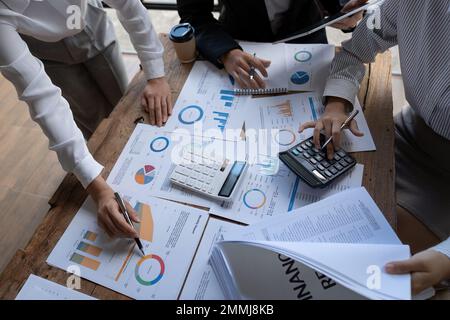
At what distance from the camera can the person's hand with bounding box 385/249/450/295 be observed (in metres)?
0.54

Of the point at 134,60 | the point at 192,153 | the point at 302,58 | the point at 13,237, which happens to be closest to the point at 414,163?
the point at 302,58

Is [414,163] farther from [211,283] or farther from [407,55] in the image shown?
[211,283]

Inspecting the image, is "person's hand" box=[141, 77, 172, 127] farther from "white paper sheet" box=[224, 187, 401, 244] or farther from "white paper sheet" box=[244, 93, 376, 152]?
"white paper sheet" box=[224, 187, 401, 244]

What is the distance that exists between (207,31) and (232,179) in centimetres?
49

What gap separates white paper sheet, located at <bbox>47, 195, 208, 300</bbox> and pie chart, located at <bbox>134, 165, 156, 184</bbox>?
0.15 feet

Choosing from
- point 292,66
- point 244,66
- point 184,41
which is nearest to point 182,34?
point 184,41

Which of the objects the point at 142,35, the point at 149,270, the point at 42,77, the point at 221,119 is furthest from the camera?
the point at 142,35

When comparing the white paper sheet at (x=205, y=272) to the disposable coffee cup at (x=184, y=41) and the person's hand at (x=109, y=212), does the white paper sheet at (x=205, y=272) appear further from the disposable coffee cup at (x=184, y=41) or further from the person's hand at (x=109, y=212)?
the disposable coffee cup at (x=184, y=41)

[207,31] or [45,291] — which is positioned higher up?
[207,31]

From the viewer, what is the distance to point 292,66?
908 mm

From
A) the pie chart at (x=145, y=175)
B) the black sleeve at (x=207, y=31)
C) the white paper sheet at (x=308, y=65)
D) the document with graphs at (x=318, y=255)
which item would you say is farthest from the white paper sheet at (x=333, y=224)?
the black sleeve at (x=207, y=31)

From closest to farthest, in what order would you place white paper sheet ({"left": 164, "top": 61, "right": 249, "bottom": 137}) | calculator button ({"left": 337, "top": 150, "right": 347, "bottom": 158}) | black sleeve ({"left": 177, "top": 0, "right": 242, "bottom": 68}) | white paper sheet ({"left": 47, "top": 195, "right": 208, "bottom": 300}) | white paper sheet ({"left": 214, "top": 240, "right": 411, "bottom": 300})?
white paper sheet ({"left": 214, "top": 240, "right": 411, "bottom": 300}), white paper sheet ({"left": 47, "top": 195, "right": 208, "bottom": 300}), calculator button ({"left": 337, "top": 150, "right": 347, "bottom": 158}), white paper sheet ({"left": 164, "top": 61, "right": 249, "bottom": 137}), black sleeve ({"left": 177, "top": 0, "right": 242, "bottom": 68})

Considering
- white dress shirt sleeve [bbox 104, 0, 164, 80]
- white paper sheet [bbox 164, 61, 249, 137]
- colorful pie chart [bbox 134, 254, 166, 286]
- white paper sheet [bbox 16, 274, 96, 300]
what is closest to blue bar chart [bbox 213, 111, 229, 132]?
white paper sheet [bbox 164, 61, 249, 137]

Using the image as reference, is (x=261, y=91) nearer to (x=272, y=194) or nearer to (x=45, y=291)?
(x=272, y=194)
